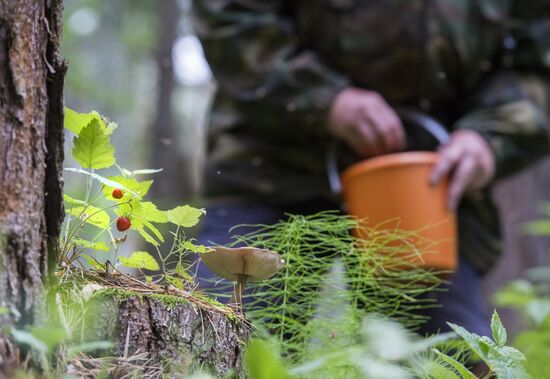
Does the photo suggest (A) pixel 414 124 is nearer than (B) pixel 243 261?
No

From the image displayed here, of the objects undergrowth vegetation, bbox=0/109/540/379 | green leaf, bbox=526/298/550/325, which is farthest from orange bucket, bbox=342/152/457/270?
undergrowth vegetation, bbox=0/109/540/379

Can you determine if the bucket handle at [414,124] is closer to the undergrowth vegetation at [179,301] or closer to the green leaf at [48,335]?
the undergrowth vegetation at [179,301]

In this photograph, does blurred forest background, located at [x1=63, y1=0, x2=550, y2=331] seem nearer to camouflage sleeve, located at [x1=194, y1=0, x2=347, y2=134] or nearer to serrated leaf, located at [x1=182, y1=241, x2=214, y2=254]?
camouflage sleeve, located at [x1=194, y1=0, x2=347, y2=134]

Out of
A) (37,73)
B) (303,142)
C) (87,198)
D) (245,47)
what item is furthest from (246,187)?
(37,73)

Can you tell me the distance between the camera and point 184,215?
3.17 feet

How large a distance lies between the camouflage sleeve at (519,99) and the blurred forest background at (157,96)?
0.98 meters

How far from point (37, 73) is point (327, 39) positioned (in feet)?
5.32

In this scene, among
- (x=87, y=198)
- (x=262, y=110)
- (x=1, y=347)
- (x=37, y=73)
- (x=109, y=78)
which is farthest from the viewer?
(x=109, y=78)

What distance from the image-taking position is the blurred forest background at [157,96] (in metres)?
3.38

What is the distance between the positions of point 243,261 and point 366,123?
1217 mm

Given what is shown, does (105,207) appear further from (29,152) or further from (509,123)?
(509,123)

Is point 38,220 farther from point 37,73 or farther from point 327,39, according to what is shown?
point 327,39

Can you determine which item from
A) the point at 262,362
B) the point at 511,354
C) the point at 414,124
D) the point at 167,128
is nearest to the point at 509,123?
the point at 414,124

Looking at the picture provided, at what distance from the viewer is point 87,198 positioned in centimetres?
100
